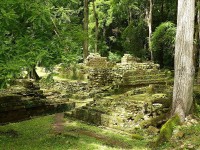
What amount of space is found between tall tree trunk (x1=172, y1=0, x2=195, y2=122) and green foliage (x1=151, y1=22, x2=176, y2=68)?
12.3 meters

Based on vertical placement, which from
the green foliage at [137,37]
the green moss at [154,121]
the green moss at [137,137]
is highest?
the green foliage at [137,37]

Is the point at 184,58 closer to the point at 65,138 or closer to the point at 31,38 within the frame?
the point at 65,138

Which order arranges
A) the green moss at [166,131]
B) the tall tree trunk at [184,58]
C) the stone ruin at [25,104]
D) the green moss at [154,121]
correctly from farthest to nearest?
the stone ruin at [25,104] < the green moss at [154,121] < the tall tree trunk at [184,58] < the green moss at [166,131]

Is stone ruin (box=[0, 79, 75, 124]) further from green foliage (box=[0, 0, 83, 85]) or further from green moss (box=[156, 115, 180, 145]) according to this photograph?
green moss (box=[156, 115, 180, 145])

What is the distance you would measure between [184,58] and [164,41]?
54.9ft

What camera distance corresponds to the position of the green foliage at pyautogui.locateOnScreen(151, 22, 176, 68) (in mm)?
23084

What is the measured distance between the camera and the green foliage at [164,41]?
2308 cm

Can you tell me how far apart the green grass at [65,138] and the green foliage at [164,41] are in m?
13.5

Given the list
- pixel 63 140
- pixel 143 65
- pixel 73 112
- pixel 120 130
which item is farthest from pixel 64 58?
pixel 143 65

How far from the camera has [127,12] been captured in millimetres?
36594

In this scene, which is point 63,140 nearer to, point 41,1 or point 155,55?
point 41,1

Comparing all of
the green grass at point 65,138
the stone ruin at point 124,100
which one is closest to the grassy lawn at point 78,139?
the green grass at point 65,138

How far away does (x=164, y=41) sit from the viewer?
26047 mm

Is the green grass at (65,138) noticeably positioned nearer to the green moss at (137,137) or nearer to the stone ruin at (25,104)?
the green moss at (137,137)
